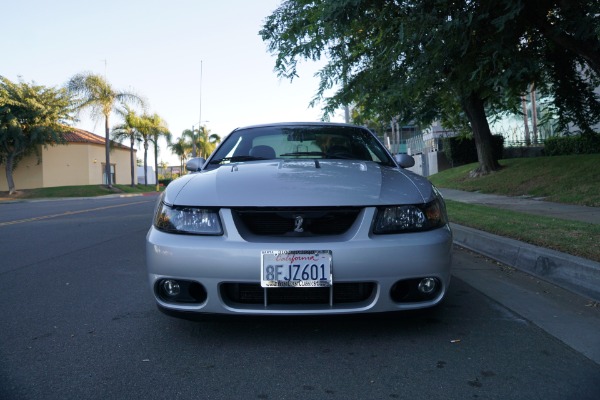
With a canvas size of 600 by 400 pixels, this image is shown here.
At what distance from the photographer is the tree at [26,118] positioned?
33.6 m

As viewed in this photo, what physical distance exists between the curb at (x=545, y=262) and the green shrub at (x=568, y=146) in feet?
50.4

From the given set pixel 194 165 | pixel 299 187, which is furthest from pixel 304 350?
pixel 194 165

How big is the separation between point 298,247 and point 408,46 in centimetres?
573

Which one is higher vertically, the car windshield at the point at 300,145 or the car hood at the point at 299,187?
the car windshield at the point at 300,145

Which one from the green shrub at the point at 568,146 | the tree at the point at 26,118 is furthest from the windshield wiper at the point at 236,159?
the tree at the point at 26,118

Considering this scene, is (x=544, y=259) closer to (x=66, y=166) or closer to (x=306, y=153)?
(x=306, y=153)

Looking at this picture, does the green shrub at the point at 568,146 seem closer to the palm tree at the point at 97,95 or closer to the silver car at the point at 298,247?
the silver car at the point at 298,247

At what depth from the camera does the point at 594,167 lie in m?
13.8

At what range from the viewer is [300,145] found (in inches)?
188

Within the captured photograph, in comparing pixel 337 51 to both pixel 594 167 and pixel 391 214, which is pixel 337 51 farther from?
pixel 391 214

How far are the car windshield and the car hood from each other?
760 mm

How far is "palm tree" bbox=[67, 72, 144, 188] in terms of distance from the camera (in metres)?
36.8

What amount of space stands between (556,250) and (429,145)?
27811 mm

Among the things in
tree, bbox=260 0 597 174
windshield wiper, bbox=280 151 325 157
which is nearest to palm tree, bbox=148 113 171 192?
tree, bbox=260 0 597 174
